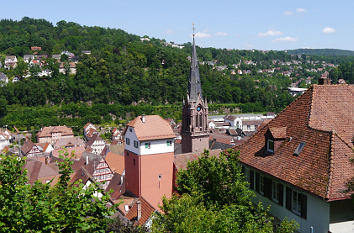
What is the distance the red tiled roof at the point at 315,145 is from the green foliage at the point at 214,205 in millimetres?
1345

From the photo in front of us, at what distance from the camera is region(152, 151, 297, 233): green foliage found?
1121 cm

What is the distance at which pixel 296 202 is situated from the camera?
43.1ft

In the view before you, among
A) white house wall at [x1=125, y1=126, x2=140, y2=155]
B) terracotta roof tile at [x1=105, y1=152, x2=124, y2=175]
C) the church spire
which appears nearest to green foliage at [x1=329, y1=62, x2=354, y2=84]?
the church spire

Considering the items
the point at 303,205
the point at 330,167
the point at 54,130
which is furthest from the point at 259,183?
the point at 54,130

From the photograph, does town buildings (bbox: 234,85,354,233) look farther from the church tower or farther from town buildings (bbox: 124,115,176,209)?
the church tower

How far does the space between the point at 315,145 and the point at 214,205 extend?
4.14 meters

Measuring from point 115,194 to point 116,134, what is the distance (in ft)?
216

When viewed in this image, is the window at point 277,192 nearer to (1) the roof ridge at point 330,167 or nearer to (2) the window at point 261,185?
(2) the window at point 261,185

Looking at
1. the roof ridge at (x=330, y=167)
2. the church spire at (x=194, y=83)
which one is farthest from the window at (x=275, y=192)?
the church spire at (x=194, y=83)

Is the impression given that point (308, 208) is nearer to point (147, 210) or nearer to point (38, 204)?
point (38, 204)

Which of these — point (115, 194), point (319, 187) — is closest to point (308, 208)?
point (319, 187)

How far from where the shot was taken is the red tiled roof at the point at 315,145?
11930 mm

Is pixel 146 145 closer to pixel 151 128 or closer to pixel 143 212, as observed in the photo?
pixel 151 128

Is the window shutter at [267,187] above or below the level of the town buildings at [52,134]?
above
